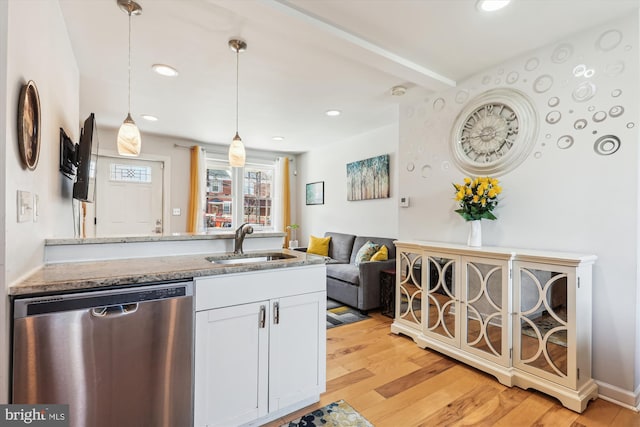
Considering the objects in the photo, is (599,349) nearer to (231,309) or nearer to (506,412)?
(506,412)

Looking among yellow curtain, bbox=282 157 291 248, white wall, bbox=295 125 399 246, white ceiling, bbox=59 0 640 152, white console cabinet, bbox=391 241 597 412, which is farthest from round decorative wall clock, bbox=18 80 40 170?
yellow curtain, bbox=282 157 291 248

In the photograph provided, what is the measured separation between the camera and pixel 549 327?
1.92m

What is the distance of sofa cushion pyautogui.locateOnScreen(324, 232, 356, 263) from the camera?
4.56m

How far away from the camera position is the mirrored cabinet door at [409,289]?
273cm

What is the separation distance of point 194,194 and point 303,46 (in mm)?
3657

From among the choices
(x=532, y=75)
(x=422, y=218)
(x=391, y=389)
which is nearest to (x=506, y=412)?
(x=391, y=389)

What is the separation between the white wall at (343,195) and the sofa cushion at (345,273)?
33.0 inches

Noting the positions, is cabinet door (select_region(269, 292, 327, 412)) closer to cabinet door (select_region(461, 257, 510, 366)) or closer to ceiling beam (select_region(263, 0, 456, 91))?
cabinet door (select_region(461, 257, 510, 366))

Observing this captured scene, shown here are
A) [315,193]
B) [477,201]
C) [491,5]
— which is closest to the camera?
[491,5]

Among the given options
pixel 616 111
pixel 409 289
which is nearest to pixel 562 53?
pixel 616 111

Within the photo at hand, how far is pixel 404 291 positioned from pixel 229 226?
374 cm

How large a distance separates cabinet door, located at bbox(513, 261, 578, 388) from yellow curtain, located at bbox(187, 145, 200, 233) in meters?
4.64

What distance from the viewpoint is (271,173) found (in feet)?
20.0

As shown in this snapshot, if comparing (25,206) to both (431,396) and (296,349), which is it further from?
(431,396)
